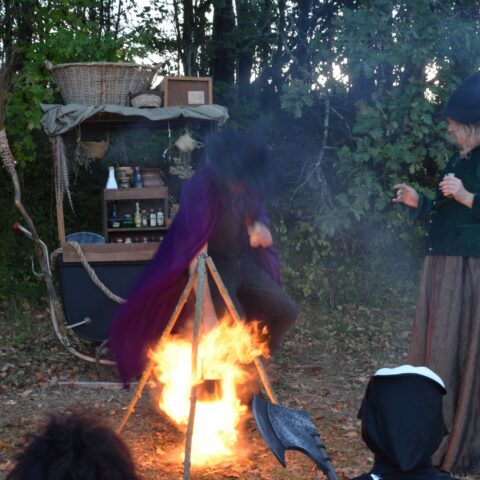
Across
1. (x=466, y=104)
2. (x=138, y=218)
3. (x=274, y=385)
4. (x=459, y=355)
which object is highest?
(x=466, y=104)

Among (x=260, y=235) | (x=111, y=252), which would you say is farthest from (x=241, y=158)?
(x=111, y=252)

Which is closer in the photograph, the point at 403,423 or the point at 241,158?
the point at 403,423

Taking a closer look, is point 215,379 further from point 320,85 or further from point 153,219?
point 320,85

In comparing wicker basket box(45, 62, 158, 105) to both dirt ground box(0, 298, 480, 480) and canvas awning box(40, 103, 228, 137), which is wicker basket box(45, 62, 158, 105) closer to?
canvas awning box(40, 103, 228, 137)

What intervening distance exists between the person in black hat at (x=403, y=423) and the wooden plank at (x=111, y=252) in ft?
13.8

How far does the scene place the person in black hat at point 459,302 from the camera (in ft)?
13.4

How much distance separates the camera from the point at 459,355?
4152 millimetres

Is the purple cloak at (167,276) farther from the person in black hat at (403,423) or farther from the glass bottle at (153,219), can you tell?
the person in black hat at (403,423)

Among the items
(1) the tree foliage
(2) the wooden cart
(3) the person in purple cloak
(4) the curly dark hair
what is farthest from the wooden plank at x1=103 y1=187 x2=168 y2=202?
(4) the curly dark hair

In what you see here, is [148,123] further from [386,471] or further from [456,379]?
[386,471]

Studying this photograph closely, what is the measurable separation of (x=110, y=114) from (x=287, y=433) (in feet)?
15.0

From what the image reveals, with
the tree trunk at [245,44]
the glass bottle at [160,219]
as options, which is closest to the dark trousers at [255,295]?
the glass bottle at [160,219]

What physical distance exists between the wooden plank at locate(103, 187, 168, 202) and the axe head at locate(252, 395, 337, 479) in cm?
432

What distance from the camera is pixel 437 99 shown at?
7.60 meters
